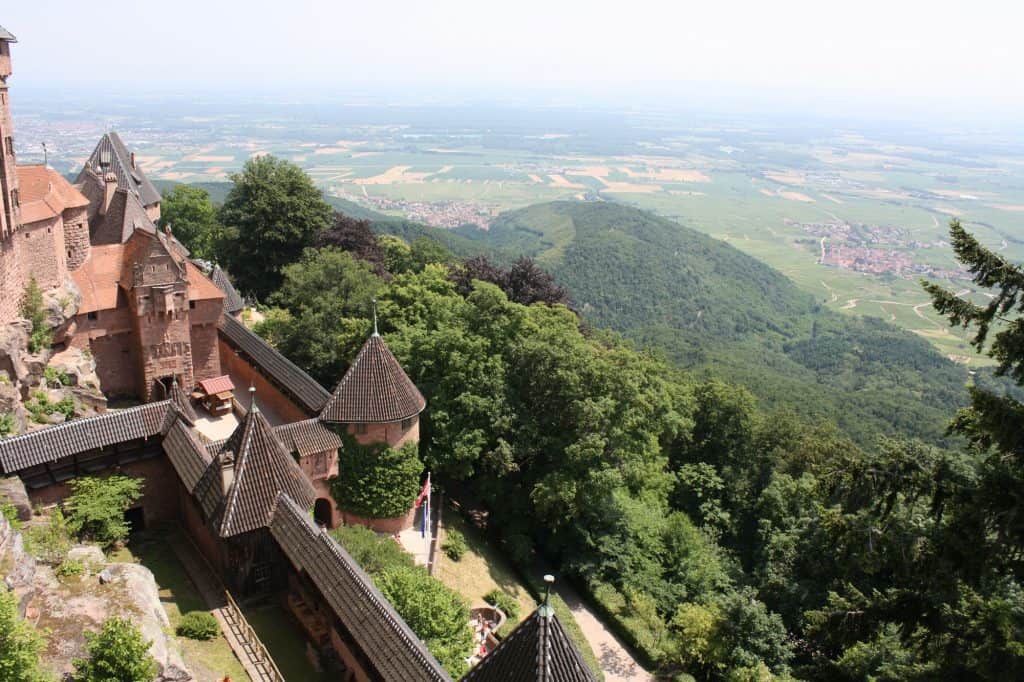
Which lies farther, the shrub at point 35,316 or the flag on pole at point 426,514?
the flag on pole at point 426,514

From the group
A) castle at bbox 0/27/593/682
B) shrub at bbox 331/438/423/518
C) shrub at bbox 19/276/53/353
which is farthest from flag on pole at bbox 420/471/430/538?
shrub at bbox 19/276/53/353

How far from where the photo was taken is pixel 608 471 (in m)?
26.7

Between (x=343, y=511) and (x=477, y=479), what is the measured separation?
7135 millimetres

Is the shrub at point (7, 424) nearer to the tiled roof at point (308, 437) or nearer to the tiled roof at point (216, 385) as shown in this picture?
the tiled roof at point (308, 437)

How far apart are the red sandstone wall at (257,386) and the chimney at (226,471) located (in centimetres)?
658

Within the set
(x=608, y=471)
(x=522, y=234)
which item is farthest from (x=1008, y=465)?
(x=522, y=234)

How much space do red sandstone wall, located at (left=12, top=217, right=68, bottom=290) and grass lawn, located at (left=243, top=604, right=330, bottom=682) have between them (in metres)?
14.1

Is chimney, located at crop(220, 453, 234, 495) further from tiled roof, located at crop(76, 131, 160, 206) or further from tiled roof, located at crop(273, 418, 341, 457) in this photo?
tiled roof, located at crop(76, 131, 160, 206)

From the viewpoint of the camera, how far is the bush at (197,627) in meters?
16.0

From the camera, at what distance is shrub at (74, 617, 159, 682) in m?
11.4

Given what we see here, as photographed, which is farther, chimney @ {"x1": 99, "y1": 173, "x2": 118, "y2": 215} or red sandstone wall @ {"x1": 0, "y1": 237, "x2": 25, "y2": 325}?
chimney @ {"x1": 99, "y1": 173, "x2": 118, "y2": 215}

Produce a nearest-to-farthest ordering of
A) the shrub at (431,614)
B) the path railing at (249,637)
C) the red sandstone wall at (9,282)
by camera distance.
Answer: the path railing at (249,637) < the shrub at (431,614) < the red sandstone wall at (9,282)

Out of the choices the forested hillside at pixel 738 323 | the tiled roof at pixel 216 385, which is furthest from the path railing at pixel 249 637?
the forested hillside at pixel 738 323

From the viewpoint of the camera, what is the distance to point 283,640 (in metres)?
16.7
